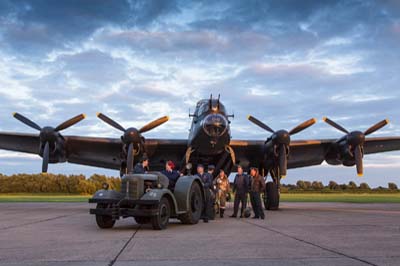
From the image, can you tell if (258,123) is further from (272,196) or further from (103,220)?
(103,220)

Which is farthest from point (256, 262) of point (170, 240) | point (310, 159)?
point (310, 159)

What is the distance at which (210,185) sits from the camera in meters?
14.6

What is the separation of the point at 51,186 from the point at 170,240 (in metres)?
79.6

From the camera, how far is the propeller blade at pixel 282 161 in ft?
69.4

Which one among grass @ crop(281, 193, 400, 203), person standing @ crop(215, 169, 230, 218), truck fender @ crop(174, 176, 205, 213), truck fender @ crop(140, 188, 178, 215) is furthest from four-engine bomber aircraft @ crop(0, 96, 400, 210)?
grass @ crop(281, 193, 400, 203)

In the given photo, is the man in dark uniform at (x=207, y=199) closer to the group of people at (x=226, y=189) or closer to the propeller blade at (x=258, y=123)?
the group of people at (x=226, y=189)

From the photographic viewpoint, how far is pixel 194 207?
1250 centimetres

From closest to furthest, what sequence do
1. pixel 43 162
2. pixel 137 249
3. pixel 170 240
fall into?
pixel 137 249, pixel 170 240, pixel 43 162

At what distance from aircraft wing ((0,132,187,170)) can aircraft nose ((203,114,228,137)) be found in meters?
4.36

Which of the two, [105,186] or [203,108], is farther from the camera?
[203,108]

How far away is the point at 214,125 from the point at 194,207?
763cm

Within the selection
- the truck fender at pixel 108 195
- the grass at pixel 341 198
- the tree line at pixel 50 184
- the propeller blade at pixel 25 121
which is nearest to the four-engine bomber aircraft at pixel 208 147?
the propeller blade at pixel 25 121

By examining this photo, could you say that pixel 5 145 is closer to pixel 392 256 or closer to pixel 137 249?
pixel 137 249

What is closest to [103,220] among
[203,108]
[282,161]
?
[203,108]
